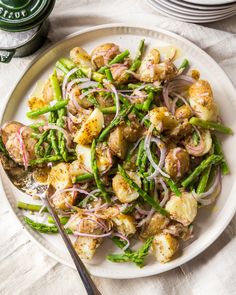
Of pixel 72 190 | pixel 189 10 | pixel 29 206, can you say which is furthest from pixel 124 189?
pixel 189 10

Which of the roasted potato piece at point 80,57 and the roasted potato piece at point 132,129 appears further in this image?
the roasted potato piece at point 80,57

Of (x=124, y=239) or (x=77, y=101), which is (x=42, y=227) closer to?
(x=124, y=239)

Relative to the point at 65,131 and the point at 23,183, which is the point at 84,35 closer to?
the point at 65,131

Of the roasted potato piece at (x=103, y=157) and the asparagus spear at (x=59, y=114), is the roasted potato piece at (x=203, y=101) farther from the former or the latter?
the asparagus spear at (x=59, y=114)

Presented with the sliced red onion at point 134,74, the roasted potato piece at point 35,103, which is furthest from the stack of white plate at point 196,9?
the roasted potato piece at point 35,103

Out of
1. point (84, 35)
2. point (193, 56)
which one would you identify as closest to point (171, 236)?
point (193, 56)

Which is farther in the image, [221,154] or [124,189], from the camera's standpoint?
[221,154]
